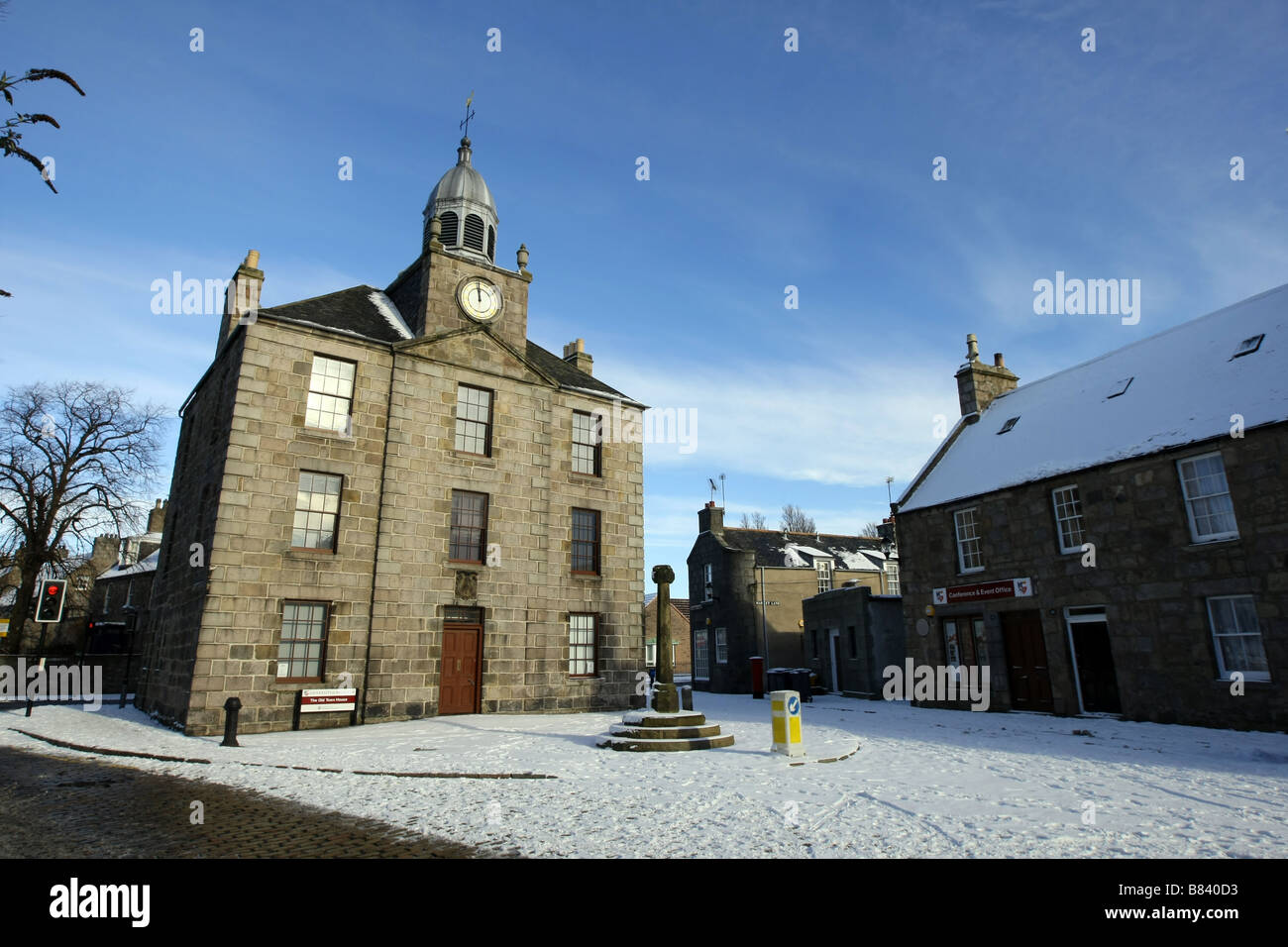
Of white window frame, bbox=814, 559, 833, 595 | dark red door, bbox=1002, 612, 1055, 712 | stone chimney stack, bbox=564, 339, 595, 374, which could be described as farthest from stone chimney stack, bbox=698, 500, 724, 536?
dark red door, bbox=1002, 612, 1055, 712

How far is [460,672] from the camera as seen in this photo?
1805 centimetres

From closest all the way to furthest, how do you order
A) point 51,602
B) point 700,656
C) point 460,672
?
1. point 51,602
2. point 460,672
3. point 700,656

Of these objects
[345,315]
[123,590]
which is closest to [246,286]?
[345,315]

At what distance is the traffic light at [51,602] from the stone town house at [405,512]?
2359 mm

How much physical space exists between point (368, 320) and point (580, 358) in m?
8.96

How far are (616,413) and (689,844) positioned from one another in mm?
17499

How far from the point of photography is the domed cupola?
21.9m

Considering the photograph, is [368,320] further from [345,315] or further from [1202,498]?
[1202,498]

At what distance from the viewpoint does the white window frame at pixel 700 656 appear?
36.7 metres

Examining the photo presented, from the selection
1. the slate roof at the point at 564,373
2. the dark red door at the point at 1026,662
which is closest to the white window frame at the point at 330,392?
the slate roof at the point at 564,373

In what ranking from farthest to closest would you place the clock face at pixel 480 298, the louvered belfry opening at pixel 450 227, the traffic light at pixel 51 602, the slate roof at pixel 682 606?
the slate roof at pixel 682 606, the louvered belfry opening at pixel 450 227, the clock face at pixel 480 298, the traffic light at pixel 51 602

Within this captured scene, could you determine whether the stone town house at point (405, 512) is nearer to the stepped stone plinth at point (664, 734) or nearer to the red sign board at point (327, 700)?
the red sign board at point (327, 700)

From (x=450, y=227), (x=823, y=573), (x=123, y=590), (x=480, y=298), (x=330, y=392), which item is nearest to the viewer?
(x=330, y=392)
